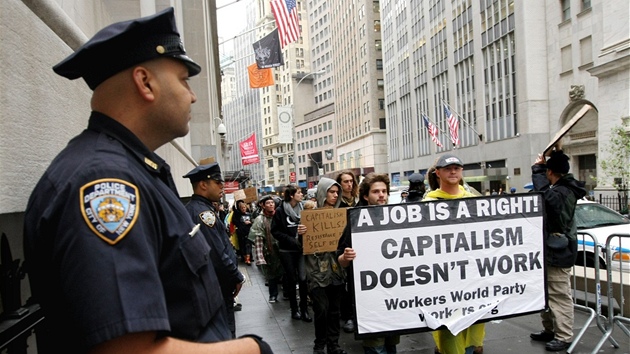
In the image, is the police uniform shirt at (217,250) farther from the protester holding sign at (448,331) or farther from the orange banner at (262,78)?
the orange banner at (262,78)

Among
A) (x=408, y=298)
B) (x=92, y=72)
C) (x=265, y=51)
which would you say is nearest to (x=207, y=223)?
(x=408, y=298)

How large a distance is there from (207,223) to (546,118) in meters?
37.4

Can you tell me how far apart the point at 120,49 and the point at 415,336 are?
19.2 ft

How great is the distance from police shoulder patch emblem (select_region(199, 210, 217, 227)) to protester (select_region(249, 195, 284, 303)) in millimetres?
4170

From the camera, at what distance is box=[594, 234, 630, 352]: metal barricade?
522cm

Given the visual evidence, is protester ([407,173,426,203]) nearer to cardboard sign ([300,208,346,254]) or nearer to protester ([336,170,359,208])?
protester ([336,170,359,208])

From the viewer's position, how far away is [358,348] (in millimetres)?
5992

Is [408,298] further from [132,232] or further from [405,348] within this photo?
[132,232]

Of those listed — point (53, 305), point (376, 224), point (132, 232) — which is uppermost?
point (132, 232)

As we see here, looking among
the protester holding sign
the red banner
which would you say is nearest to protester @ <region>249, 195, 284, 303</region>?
the protester holding sign

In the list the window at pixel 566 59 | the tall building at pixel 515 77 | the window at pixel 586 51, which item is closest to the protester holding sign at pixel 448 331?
the tall building at pixel 515 77

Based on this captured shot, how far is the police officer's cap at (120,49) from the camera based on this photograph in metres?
1.35

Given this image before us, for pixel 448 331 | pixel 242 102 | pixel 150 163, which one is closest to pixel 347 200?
pixel 448 331

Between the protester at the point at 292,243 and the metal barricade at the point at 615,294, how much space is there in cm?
414
